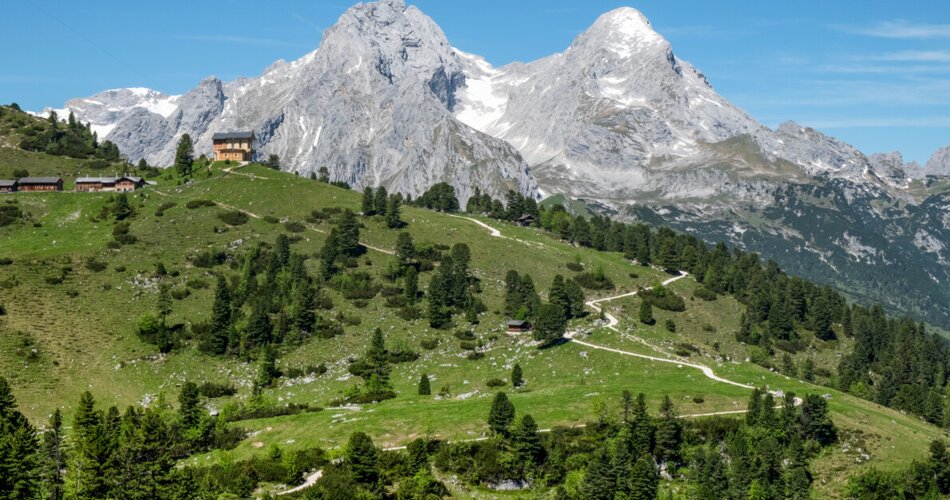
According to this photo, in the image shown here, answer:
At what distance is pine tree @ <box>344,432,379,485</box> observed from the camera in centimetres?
9656

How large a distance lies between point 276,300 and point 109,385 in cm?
3331

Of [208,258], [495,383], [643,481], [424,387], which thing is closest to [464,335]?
[495,383]

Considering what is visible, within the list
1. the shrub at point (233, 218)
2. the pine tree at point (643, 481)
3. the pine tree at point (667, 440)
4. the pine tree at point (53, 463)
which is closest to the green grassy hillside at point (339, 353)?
the shrub at point (233, 218)

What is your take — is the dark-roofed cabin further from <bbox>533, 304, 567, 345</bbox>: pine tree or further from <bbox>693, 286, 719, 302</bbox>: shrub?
<bbox>693, 286, 719, 302</bbox>: shrub

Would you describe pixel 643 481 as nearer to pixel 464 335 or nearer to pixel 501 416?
pixel 501 416

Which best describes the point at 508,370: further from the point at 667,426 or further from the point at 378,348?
the point at 667,426

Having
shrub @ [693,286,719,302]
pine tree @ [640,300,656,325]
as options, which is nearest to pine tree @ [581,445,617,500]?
pine tree @ [640,300,656,325]

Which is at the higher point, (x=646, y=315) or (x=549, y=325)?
(x=646, y=315)

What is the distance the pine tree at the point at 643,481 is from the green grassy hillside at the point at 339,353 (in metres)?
13.5

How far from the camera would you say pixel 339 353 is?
147750mm

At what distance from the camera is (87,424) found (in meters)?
104

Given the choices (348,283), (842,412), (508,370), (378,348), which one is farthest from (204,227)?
(842,412)

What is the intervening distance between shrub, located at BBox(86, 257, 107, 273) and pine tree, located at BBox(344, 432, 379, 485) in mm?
89818

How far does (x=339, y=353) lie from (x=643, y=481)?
209 feet
